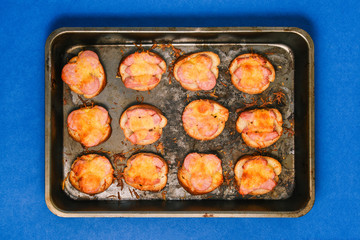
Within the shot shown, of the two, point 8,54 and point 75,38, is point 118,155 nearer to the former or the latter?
point 75,38

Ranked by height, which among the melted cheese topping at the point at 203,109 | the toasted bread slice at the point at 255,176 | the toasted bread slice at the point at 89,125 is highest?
the melted cheese topping at the point at 203,109

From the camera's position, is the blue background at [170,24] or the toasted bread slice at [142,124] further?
the blue background at [170,24]

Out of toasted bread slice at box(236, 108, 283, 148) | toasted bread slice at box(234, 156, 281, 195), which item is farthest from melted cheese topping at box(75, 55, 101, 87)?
toasted bread slice at box(234, 156, 281, 195)

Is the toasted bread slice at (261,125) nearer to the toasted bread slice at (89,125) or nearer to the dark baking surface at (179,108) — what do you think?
the dark baking surface at (179,108)

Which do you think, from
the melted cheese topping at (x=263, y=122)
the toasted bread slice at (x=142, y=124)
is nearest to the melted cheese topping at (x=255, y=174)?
the melted cheese topping at (x=263, y=122)

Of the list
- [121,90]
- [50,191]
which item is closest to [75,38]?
[121,90]

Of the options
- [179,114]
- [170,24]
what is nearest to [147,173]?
[179,114]
